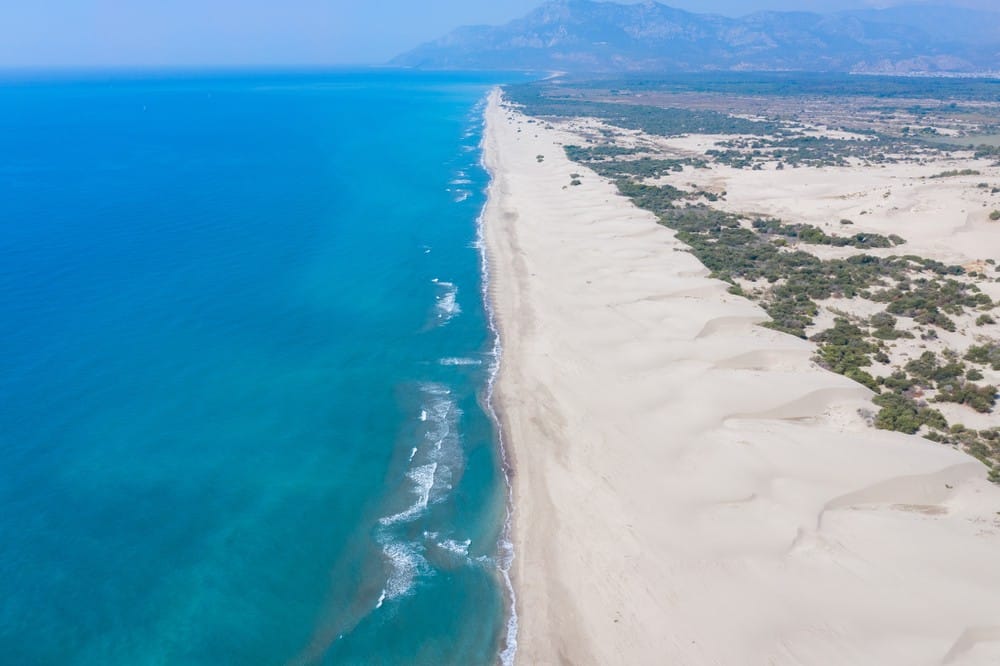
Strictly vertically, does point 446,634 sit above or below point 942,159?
below

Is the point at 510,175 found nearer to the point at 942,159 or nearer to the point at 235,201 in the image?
the point at 235,201

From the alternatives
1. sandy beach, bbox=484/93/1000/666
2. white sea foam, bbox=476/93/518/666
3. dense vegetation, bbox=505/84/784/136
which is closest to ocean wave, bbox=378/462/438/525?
white sea foam, bbox=476/93/518/666

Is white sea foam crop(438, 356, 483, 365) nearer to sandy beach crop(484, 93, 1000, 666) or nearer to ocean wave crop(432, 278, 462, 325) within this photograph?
sandy beach crop(484, 93, 1000, 666)

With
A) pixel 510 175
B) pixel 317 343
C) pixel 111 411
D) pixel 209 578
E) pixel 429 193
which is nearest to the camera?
pixel 209 578

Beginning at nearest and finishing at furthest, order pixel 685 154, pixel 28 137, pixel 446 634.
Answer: pixel 446 634 → pixel 685 154 → pixel 28 137

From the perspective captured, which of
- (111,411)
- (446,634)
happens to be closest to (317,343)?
(111,411)

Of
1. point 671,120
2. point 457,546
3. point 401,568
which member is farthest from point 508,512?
point 671,120

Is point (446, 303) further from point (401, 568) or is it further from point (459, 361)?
point (401, 568)
